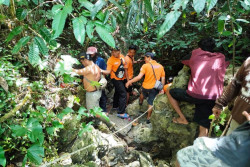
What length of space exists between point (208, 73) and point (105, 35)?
239 centimetres

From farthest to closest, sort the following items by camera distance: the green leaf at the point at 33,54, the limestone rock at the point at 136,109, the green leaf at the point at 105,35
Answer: the limestone rock at the point at 136,109 → the green leaf at the point at 33,54 → the green leaf at the point at 105,35

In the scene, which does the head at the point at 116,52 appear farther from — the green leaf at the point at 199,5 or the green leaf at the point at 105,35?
the green leaf at the point at 199,5

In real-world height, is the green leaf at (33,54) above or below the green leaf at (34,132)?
above

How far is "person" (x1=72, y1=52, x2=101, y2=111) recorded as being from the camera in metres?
4.31

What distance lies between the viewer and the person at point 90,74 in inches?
170

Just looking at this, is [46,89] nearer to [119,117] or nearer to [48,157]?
[48,157]

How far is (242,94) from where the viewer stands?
1.98m

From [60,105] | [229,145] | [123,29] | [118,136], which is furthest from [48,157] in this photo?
[229,145]

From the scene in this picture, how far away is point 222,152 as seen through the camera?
1338mm

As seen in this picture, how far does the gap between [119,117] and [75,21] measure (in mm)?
4934

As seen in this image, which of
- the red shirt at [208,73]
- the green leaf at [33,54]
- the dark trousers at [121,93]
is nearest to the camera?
the green leaf at [33,54]

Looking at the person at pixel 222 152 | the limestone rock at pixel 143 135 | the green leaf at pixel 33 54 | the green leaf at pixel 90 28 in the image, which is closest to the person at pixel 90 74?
the limestone rock at pixel 143 135

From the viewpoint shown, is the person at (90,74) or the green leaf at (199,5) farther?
the person at (90,74)

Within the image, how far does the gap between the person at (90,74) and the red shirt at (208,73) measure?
2.25 metres
